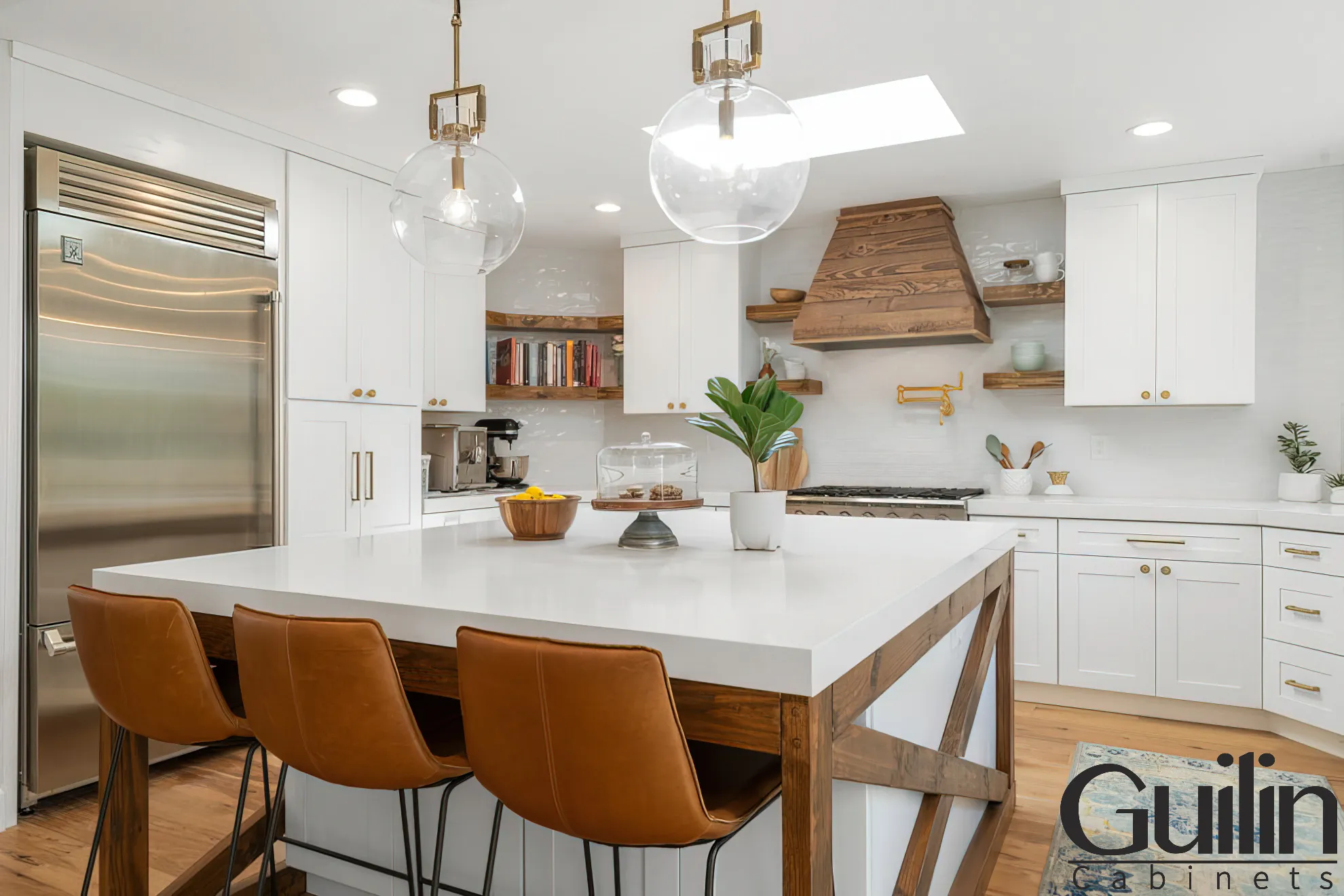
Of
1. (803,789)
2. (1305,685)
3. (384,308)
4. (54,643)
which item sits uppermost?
(384,308)

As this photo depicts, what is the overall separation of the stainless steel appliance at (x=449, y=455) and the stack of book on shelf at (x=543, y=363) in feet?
1.78

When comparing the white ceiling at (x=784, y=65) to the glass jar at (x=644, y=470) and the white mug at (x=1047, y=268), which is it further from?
the glass jar at (x=644, y=470)

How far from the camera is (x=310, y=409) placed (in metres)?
3.72

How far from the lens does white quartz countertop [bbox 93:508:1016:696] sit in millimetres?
1160

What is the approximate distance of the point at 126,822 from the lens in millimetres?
1899

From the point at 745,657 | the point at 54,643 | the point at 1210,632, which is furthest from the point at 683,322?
the point at 745,657

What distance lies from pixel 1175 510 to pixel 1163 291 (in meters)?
1.03

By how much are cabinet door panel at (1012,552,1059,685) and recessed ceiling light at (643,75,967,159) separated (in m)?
1.95

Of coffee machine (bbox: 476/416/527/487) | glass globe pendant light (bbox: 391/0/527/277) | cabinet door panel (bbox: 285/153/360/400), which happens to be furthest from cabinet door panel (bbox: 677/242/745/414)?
glass globe pendant light (bbox: 391/0/527/277)

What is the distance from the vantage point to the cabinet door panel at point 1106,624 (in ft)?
12.2

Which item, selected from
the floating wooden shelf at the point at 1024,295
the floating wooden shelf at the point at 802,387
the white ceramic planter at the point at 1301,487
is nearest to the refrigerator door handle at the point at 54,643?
the floating wooden shelf at the point at 802,387

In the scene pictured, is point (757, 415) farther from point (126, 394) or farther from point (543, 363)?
point (543, 363)

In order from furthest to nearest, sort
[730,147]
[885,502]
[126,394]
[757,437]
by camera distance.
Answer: [885,502] → [126,394] → [757,437] → [730,147]

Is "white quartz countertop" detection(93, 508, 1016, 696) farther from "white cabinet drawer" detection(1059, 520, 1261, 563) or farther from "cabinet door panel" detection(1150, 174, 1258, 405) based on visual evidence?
"cabinet door panel" detection(1150, 174, 1258, 405)
